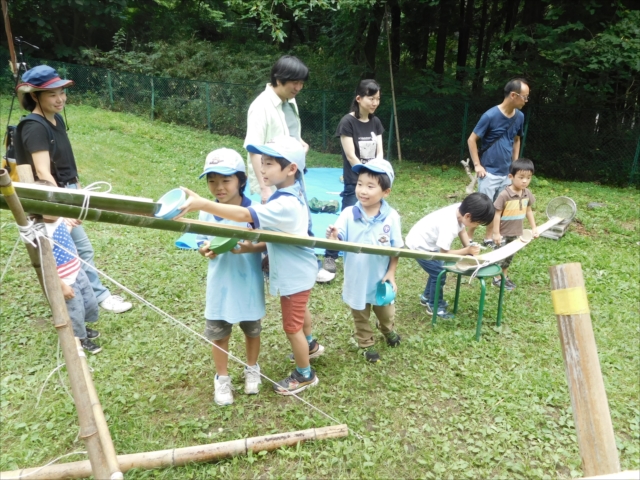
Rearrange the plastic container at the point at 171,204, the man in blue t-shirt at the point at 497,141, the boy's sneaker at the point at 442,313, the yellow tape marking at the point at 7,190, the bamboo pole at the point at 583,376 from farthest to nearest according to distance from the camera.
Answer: the man in blue t-shirt at the point at 497,141 → the boy's sneaker at the point at 442,313 → the plastic container at the point at 171,204 → the bamboo pole at the point at 583,376 → the yellow tape marking at the point at 7,190

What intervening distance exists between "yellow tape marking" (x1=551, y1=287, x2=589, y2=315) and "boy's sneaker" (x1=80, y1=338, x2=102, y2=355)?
3094 millimetres

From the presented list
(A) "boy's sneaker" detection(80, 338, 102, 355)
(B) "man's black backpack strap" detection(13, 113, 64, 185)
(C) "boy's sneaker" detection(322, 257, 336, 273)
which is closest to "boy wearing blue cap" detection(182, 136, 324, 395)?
(A) "boy's sneaker" detection(80, 338, 102, 355)

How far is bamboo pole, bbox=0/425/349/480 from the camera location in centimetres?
A: 230

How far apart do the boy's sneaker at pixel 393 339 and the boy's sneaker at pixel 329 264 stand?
1.33m

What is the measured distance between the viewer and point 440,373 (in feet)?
11.3

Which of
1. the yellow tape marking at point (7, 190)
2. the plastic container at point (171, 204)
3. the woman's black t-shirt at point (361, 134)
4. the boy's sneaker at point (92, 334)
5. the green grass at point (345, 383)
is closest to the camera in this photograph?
the yellow tape marking at point (7, 190)

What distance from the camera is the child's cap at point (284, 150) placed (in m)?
2.44

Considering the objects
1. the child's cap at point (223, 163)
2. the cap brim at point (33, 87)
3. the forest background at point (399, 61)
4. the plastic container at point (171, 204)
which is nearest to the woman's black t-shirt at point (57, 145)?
the cap brim at point (33, 87)

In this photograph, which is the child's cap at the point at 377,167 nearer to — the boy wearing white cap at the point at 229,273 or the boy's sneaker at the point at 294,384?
the boy wearing white cap at the point at 229,273

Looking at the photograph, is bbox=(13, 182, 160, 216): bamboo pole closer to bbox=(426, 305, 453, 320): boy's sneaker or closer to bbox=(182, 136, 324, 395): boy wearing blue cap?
bbox=(182, 136, 324, 395): boy wearing blue cap

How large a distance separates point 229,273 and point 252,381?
2.84ft

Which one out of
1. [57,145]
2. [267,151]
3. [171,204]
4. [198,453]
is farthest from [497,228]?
[57,145]

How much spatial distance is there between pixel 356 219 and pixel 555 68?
29.2 feet

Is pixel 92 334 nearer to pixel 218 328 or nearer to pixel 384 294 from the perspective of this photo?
pixel 218 328
